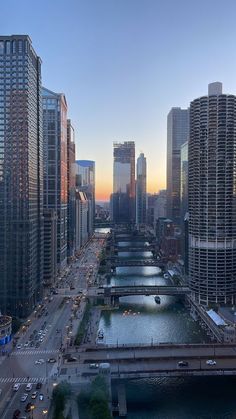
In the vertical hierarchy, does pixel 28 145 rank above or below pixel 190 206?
above

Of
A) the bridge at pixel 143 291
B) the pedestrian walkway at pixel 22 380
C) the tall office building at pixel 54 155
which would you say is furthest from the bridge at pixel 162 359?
the tall office building at pixel 54 155

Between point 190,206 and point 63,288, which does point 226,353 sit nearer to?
point 190,206

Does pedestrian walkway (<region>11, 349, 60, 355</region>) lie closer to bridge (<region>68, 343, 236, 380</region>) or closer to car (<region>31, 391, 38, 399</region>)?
bridge (<region>68, 343, 236, 380</region>)

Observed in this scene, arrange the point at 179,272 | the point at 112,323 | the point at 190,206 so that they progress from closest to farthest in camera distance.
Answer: the point at 112,323
the point at 190,206
the point at 179,272

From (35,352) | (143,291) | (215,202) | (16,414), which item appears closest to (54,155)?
(143,291)

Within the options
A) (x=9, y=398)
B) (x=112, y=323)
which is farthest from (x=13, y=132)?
(x=9, y=398)

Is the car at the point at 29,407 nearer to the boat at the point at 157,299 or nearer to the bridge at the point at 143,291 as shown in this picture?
the bridge at the point at 143,291
